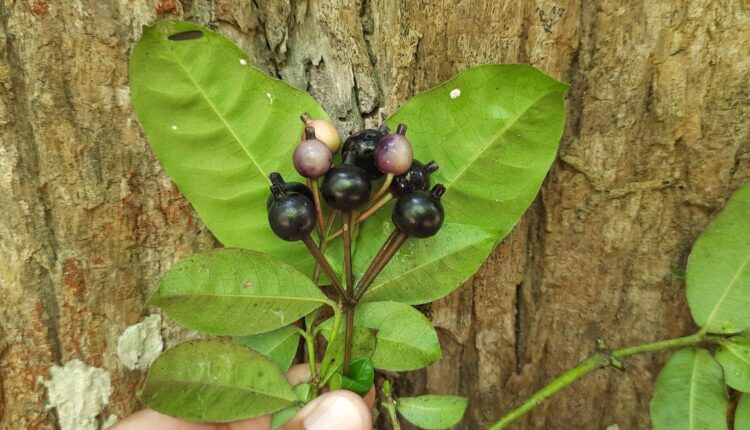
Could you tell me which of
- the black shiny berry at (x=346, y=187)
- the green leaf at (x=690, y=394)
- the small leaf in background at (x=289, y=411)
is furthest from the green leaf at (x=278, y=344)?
the green leaf at (x=690, y=394)

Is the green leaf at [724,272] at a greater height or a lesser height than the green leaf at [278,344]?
greater

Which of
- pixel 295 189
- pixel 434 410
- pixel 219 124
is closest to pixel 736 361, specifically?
pixel 434 410

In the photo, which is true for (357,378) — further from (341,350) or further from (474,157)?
(474,157)

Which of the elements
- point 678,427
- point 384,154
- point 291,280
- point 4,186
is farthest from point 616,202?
point 4,186

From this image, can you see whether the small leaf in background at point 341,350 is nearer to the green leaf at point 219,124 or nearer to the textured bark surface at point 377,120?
the green leaf at point 219,124

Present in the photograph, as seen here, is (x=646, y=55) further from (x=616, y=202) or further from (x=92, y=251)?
(x=92, y=251)

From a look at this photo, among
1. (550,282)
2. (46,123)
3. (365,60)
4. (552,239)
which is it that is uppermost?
(365,60)
